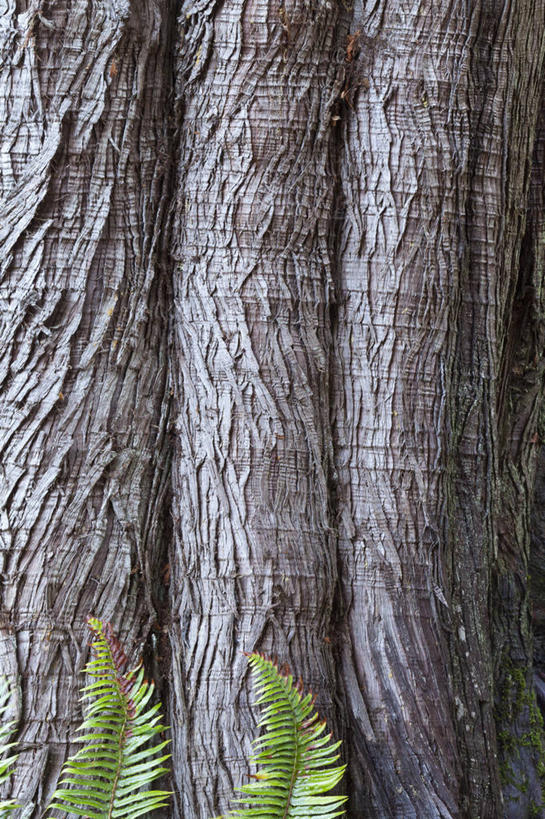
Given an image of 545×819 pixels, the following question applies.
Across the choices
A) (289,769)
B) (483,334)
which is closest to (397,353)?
(483,334)

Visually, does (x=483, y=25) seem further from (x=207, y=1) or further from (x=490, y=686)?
→ (x=490, y=686)

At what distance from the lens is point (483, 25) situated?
106 inches

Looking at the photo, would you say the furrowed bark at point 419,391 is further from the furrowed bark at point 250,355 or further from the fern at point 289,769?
the fern at point 289,769

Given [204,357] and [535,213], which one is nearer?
[204,357]

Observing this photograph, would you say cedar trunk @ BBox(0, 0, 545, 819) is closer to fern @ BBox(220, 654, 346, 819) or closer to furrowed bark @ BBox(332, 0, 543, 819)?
furrowed bark @ BBox(332, 0, 543, 819)

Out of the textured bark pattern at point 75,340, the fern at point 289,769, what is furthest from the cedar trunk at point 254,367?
the fern at point 289,769

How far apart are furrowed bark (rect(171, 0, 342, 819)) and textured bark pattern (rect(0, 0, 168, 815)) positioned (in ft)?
0.39

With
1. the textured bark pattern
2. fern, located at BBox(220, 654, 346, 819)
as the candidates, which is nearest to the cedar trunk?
the textured bark pattern

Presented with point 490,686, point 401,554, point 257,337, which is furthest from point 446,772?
point 257,337

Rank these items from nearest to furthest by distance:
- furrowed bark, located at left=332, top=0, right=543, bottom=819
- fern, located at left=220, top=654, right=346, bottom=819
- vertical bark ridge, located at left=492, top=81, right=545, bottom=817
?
fern, located at left=220, top=654, right=346, bottom=819 → furrowed bark, located at left=332, top=0, right=543, bottom=819 → vertical bark ridge, located at left=492, top=81, right=545, bottom=817

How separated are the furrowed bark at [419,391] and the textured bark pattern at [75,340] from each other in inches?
24.8

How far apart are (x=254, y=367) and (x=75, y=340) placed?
53 cm

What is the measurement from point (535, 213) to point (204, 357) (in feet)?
5.10

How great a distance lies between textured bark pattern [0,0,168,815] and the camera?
226cm
